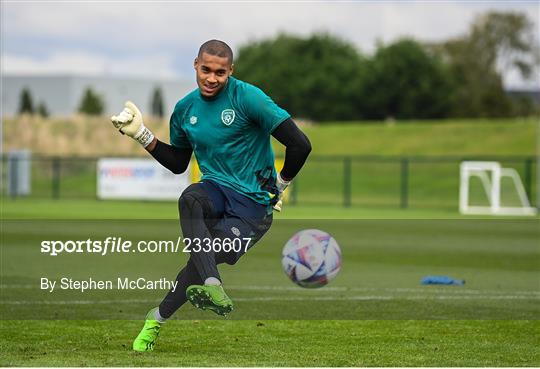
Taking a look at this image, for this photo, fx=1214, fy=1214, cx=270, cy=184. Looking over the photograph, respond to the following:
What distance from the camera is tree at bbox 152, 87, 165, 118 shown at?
8532 centimetres

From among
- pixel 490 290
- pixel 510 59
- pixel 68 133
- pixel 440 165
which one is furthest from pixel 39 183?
pixel 510 59

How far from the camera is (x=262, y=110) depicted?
8.62 m

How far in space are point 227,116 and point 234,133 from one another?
0.13 metres

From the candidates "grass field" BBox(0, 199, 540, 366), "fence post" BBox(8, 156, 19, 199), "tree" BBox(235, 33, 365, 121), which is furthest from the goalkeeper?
"tree" BBox(235, 33, 365, 121)

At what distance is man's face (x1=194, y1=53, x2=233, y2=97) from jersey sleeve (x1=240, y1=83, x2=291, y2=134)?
20 cm

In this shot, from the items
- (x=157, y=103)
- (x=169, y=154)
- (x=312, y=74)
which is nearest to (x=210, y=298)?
(x=169, y=154)

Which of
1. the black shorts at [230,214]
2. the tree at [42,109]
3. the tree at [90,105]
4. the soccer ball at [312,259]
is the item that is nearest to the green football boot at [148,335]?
the black shorts at [230,214]

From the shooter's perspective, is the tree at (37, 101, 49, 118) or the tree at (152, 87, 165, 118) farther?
the tree at (152, 87, 165, 118)

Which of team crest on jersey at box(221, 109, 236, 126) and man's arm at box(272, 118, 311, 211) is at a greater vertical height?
team crest on jersey at box(221, 109, 236, 126)

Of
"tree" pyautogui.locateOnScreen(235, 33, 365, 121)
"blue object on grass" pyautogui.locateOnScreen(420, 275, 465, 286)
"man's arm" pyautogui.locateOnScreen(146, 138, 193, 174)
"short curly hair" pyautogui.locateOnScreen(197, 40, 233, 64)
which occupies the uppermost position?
"tree" pyautogui.locateOnScreen(235, 33, 365, 121)

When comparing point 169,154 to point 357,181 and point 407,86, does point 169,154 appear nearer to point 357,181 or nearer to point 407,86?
point 357,181

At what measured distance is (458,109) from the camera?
3674 inches

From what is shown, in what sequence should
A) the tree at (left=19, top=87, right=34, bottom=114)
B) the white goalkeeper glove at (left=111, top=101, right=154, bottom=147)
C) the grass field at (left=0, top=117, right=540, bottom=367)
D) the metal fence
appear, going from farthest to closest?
the tree at (left=19, top=87, right=34, bottom=114) → the metal fence → the grass field at (left=0, top=117, right=540, bottom=367) → the white goalkeeper glove at (left=111, top=101, right=154, bottom=147)

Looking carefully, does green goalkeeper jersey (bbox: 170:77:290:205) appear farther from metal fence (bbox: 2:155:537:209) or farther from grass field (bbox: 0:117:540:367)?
metal fence (bbox: 2:155:537:209)
